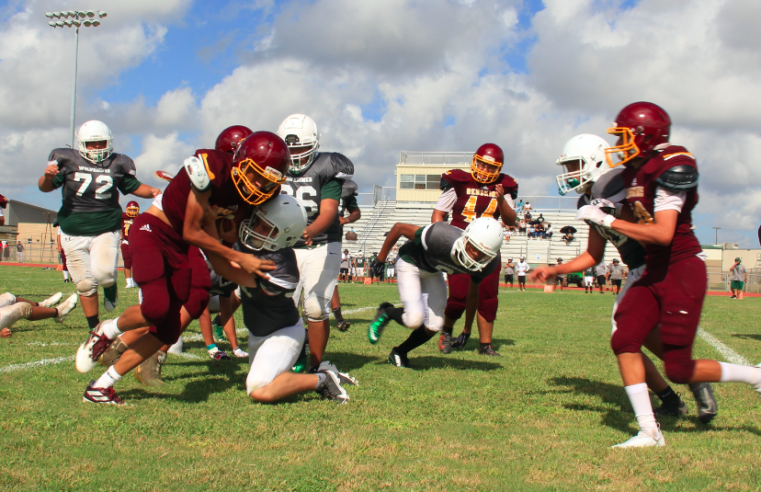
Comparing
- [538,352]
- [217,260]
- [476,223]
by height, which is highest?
[476,223]

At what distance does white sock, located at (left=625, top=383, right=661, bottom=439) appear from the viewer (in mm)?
3137

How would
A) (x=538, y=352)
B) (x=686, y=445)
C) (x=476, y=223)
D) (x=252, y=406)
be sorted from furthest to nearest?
(x=538, y=352) < (x=476, y=223) < (x=252, y=406) < (x=686, y=445)

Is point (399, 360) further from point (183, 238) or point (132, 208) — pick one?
point (132, 208)

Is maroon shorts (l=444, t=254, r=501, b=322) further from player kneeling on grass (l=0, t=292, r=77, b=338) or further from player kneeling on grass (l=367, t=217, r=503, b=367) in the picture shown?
player kneeling on grass (l=0, t=292, r=77, b=338)

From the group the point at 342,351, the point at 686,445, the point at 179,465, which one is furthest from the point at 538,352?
the point at 179,465

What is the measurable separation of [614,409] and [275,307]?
2.28m

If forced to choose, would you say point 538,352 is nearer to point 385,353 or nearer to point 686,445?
point 385,353

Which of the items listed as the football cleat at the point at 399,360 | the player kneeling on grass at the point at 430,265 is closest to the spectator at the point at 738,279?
the player kneeling on grass at the point at 430,265

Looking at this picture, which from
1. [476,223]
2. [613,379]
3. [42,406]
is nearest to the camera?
[42,406]

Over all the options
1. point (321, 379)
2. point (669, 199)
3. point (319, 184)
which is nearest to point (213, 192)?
point (321, 379)

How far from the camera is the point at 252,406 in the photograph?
12.2 ft

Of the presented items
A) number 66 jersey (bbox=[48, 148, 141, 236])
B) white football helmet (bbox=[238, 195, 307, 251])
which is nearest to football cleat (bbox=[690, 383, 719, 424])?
white football helmet (bbox=[238, 195, 307, 251])

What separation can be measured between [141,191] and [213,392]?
2690 millimetres

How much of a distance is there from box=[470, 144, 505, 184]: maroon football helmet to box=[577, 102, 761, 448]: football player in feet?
8.16
